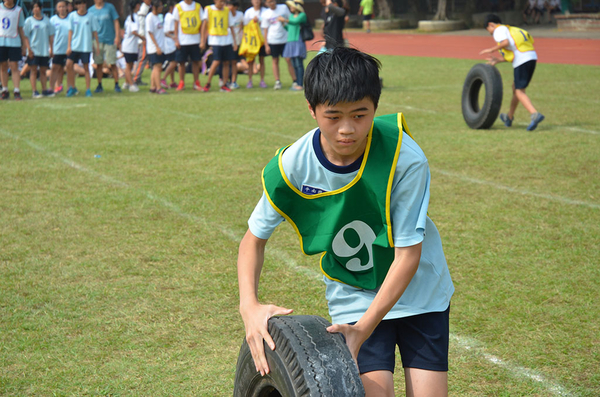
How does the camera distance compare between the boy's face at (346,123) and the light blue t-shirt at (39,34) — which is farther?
the light blue t-shirt at (39,34)

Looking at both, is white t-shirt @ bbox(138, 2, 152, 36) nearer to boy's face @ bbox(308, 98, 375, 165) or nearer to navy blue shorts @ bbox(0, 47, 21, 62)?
navy blue shorts @ bbox(0, 47, 21, 62)

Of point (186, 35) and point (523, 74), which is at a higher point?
point (186, 35)

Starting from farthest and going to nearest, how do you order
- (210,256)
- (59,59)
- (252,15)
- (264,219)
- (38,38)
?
(252,15) → (59,59) → (38,38) → (210,256) → (264,219)

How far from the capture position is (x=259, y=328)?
228 cm

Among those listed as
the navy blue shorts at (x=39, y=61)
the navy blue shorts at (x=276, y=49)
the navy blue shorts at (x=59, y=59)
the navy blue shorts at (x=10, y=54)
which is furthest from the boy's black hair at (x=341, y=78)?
the navy blue shorts at (x=59, y=59)

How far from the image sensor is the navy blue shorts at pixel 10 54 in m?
14.3

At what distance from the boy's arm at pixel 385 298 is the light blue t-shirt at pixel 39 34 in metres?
14.7

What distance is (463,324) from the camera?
13.6 feet

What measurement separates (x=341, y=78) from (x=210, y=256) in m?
3.39

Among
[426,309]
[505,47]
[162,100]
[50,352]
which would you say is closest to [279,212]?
[426,309]

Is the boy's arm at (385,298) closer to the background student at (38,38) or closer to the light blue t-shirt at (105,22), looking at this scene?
the background student at (38,38)

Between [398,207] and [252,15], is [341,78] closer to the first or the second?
[398,207]

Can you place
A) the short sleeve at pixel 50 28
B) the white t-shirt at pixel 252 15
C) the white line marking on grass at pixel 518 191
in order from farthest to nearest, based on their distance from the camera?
the white t-shirt at pixel 252 15 < the short sleeve at pixel 50 28 < the white line marking on grass at pixel 518 191

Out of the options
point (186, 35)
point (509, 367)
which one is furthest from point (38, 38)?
point (509, 367)
